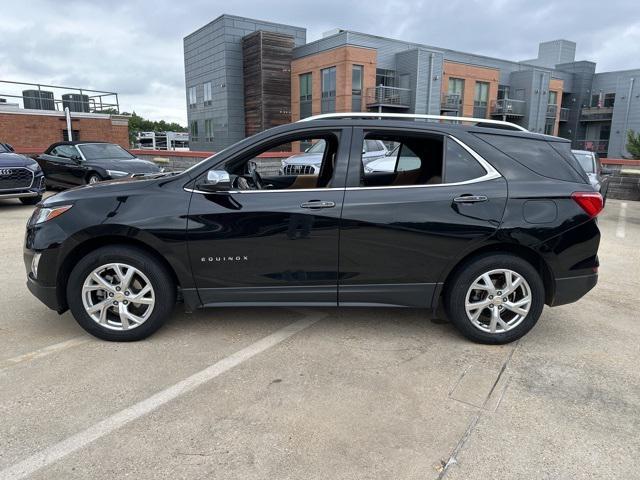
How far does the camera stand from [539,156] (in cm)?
379

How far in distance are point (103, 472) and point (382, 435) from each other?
1.44 metres

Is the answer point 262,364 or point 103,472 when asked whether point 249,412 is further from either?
point 103,472

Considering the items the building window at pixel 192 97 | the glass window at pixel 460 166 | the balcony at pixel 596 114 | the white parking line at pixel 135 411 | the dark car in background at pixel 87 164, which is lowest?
the white parking line at pixel 135 411

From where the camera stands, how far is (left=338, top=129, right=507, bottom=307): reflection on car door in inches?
141

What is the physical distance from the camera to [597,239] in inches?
148

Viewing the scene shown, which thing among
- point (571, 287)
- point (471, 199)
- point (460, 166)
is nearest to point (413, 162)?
point (460, 166)

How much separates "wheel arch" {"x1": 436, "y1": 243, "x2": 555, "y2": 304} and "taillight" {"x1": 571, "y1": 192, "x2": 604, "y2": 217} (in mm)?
503

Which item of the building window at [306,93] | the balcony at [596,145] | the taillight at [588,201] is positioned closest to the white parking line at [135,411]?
the taillight at [588,201]

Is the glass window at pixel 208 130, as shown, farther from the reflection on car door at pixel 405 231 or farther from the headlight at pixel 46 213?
the reflection on car door at pixel 405 231

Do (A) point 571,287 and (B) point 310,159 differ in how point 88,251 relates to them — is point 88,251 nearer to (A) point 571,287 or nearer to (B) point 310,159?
(A) point 571,287

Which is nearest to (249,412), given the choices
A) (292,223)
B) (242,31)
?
(292,223)

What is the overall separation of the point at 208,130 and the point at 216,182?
4066 cm

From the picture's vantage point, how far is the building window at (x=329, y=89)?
34000 millimetres

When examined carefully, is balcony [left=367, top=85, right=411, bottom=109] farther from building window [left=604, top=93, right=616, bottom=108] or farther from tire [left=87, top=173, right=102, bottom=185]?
tire [left=87, top=173, right=102, bottom=185]
